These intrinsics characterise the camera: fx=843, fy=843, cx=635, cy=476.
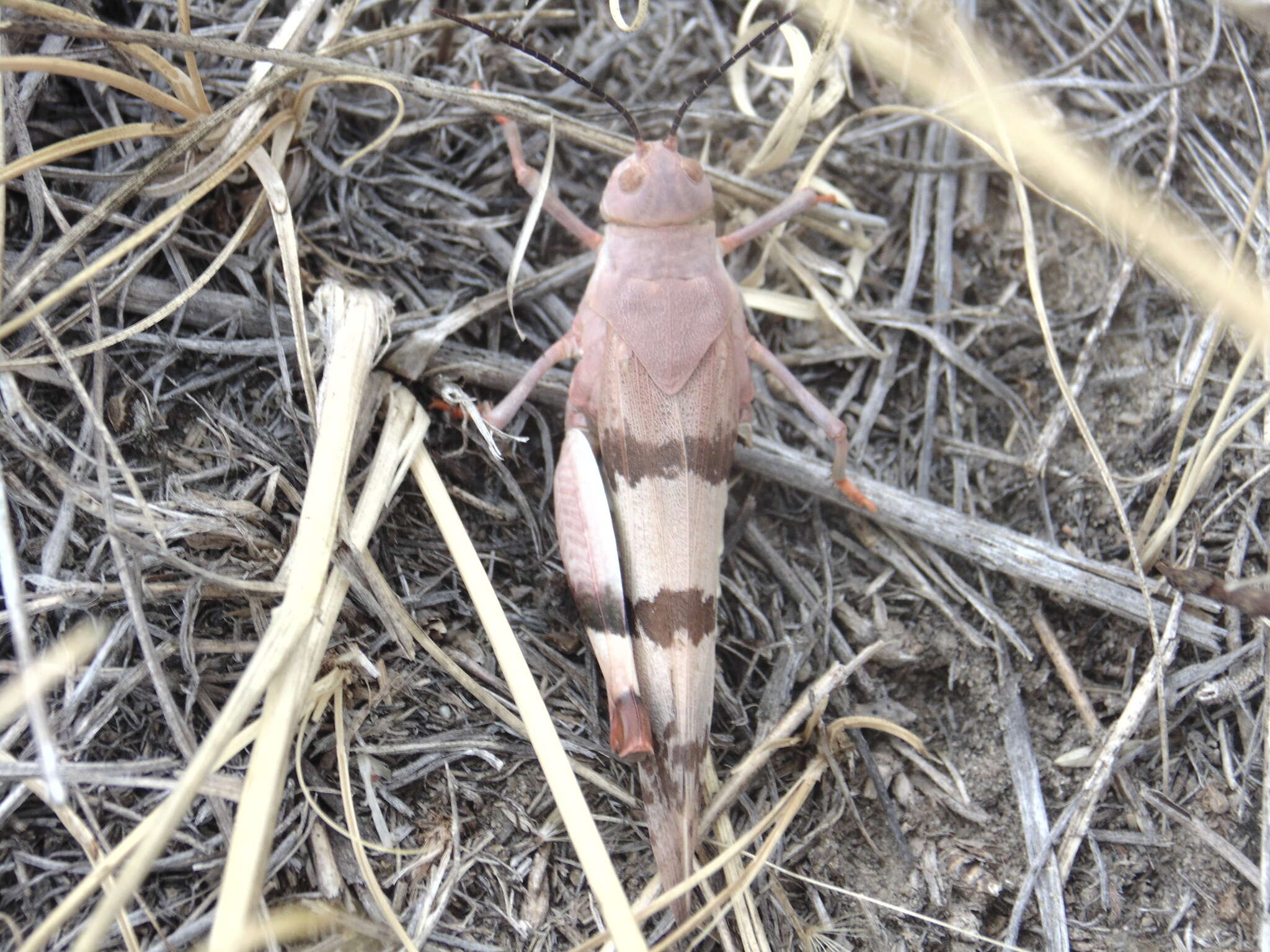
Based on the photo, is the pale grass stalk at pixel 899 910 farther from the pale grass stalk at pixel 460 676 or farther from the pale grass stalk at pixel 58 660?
the pale grass stalk at pixel 58 660

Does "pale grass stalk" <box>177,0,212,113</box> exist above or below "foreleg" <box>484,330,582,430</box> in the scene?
above

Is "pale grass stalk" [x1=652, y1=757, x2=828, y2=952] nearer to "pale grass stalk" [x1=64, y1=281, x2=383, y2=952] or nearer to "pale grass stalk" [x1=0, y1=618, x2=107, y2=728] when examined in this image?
"pale grass stalk" [x1=64, y1=281, x2=383, y2=952]

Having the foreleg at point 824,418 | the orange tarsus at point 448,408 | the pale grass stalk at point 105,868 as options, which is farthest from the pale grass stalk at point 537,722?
the foreleg at point 824,418

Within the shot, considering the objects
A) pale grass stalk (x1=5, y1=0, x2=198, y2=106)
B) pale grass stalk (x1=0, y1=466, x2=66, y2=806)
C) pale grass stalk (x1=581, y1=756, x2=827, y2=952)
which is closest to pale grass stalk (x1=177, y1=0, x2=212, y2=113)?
pale grass stalk (x1=5, y1=0, x2=198, y2=106)

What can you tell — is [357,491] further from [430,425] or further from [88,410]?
[88,410]

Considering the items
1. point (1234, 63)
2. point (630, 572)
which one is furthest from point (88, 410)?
point (1234, 63)

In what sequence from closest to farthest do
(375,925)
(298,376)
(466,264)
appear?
(375,925)
(298,376)
(466,264)
